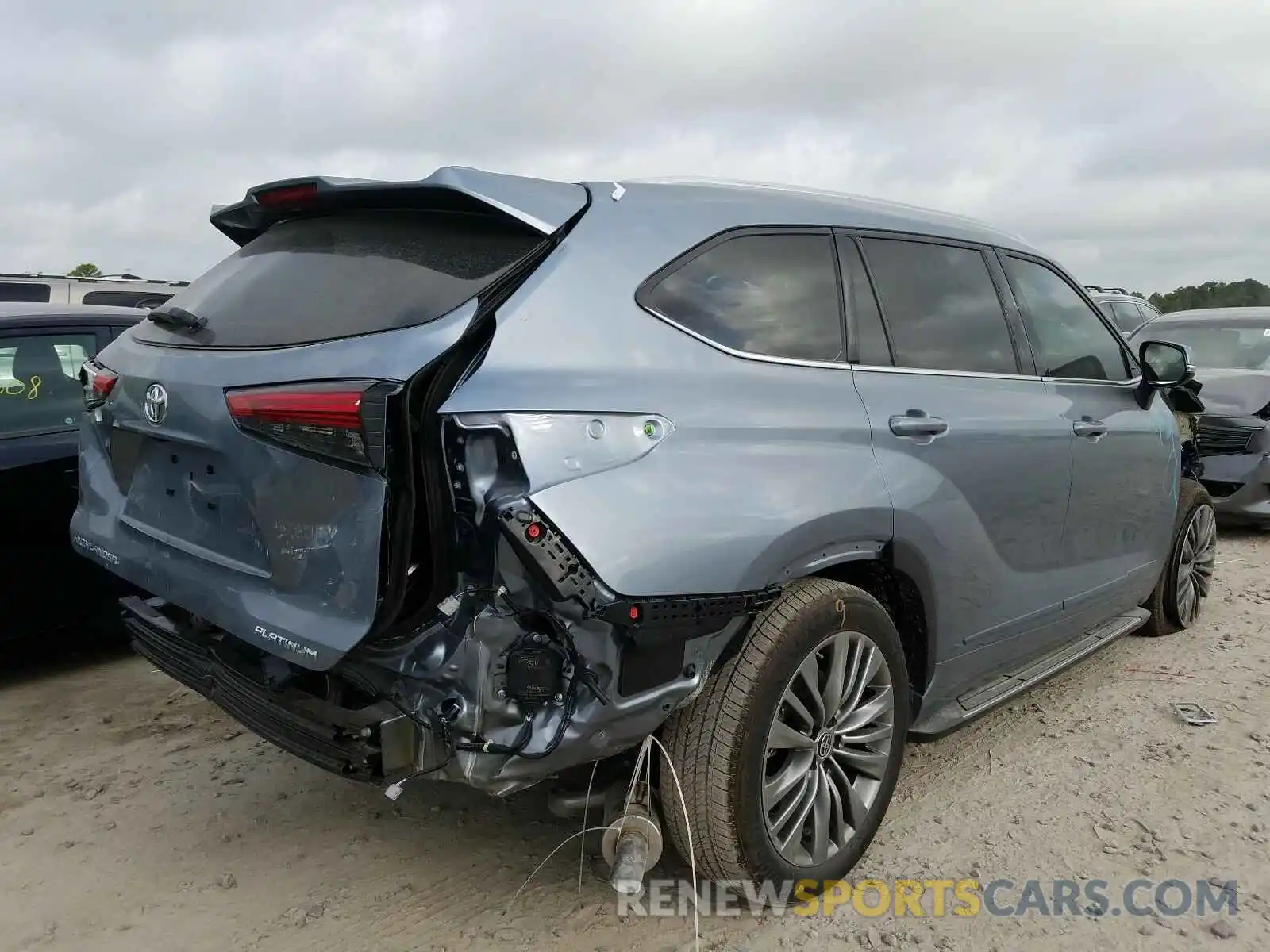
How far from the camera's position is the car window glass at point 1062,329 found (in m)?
3.73

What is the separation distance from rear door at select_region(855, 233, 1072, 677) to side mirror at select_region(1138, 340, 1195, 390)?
97 centimetres

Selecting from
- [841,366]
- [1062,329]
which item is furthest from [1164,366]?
[841,366]

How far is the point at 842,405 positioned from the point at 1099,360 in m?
1.92

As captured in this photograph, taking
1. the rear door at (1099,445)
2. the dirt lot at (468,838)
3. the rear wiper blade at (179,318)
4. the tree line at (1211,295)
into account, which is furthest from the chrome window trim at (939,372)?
the tree line at (1211,295)

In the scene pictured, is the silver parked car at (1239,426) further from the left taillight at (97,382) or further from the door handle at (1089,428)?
the left taillight at (97,382)

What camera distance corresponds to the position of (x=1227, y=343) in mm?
8273

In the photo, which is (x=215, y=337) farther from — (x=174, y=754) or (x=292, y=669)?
(x=174, y=754)

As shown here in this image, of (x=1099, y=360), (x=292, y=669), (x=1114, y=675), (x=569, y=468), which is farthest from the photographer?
(x=1114, y=675)

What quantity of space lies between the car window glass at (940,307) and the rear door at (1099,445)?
24 centimetres

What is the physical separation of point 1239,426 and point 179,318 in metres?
7.10

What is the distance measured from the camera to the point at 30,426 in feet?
13.6

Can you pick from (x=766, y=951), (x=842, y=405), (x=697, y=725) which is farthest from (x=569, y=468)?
(x=766, y=951)

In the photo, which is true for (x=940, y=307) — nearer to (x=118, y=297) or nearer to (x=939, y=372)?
(x=939, y=372)

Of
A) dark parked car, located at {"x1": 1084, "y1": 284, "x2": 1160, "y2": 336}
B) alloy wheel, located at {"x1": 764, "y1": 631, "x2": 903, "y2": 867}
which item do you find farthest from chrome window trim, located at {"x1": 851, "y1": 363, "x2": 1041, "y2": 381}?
dark parked car, located at {"x1": 1084, "y1": 284, "x2": 1160, "y2": 336}
